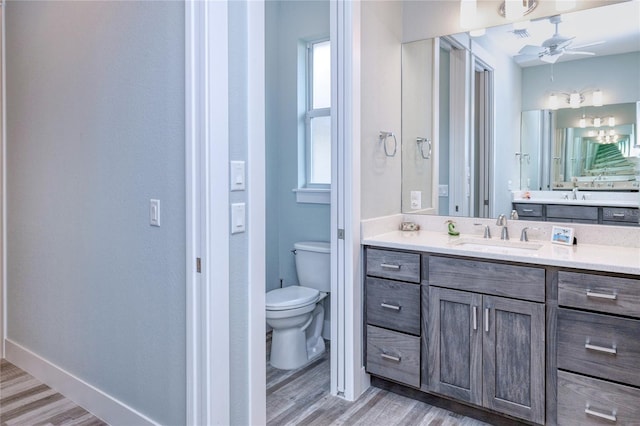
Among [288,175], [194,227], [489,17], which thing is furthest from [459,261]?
[288,175]

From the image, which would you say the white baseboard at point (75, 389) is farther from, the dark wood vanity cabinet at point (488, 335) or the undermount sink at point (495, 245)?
the undermount sink at point (495, 245)

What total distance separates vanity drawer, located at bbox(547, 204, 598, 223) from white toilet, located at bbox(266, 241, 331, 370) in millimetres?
1332

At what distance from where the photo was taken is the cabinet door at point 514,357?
74.9 inches

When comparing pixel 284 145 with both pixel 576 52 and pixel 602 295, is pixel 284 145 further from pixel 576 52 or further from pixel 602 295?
pixel 602 295

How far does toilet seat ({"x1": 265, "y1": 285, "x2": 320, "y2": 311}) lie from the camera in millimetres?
2629

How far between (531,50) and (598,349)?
1.52 metres

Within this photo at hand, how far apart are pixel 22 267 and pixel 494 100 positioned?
2.89m

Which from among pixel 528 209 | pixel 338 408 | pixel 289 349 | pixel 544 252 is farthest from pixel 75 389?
pixel 528 209

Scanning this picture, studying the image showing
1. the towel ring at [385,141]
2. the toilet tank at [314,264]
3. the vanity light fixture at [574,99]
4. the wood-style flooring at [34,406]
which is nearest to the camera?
the wood-style flooring at [34,406]

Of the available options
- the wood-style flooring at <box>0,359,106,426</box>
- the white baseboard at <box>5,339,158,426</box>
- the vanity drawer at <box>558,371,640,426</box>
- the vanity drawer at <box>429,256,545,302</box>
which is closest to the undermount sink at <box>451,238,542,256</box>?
the vanity drawer at <box>429,256,545,302</box>

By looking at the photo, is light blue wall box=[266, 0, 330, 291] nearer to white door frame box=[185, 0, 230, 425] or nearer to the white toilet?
the white toilet

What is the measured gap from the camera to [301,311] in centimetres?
270

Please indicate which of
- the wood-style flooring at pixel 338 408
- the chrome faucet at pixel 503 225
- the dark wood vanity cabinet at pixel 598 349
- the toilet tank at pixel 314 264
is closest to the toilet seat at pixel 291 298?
the toilet tank at pixel 314 264

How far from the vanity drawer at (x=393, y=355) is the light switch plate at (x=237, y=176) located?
3.87ft
